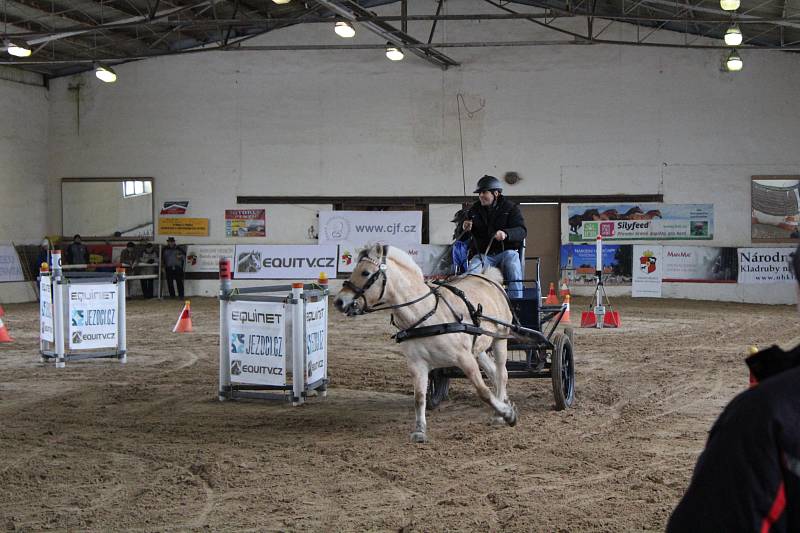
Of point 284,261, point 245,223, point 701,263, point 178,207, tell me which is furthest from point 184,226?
point 701,263

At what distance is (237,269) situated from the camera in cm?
2503

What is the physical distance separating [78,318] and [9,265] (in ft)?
47.2

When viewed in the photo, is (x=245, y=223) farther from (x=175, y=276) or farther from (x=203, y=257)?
(x=175, y=276)

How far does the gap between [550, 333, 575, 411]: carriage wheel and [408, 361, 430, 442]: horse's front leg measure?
1.68 metres

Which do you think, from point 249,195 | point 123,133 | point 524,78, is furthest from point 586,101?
point 123,133

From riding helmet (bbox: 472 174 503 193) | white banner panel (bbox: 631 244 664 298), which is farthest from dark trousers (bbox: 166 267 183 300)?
riding helmet (bbox: 472 174 503 193)

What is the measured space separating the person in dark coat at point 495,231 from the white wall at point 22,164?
763 inches

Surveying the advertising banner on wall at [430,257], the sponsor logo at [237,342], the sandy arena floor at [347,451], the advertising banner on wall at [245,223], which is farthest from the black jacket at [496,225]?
the advertising banner on wall at [245,223]

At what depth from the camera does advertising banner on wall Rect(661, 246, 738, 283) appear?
76.9ft

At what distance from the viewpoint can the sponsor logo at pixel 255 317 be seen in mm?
8977

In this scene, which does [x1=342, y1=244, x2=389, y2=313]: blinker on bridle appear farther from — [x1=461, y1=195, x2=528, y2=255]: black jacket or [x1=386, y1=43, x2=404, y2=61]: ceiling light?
[x1=386, y1=43, x2=404, y2=61]: ceiling light

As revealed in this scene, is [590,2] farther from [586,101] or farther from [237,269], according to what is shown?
[237,269]

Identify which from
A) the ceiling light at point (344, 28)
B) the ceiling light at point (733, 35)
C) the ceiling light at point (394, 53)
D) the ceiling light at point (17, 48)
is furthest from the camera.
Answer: the ceiling light at point (394, 53)

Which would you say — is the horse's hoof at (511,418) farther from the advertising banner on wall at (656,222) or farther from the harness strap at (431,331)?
the advertising banner on wall at (656,222)
